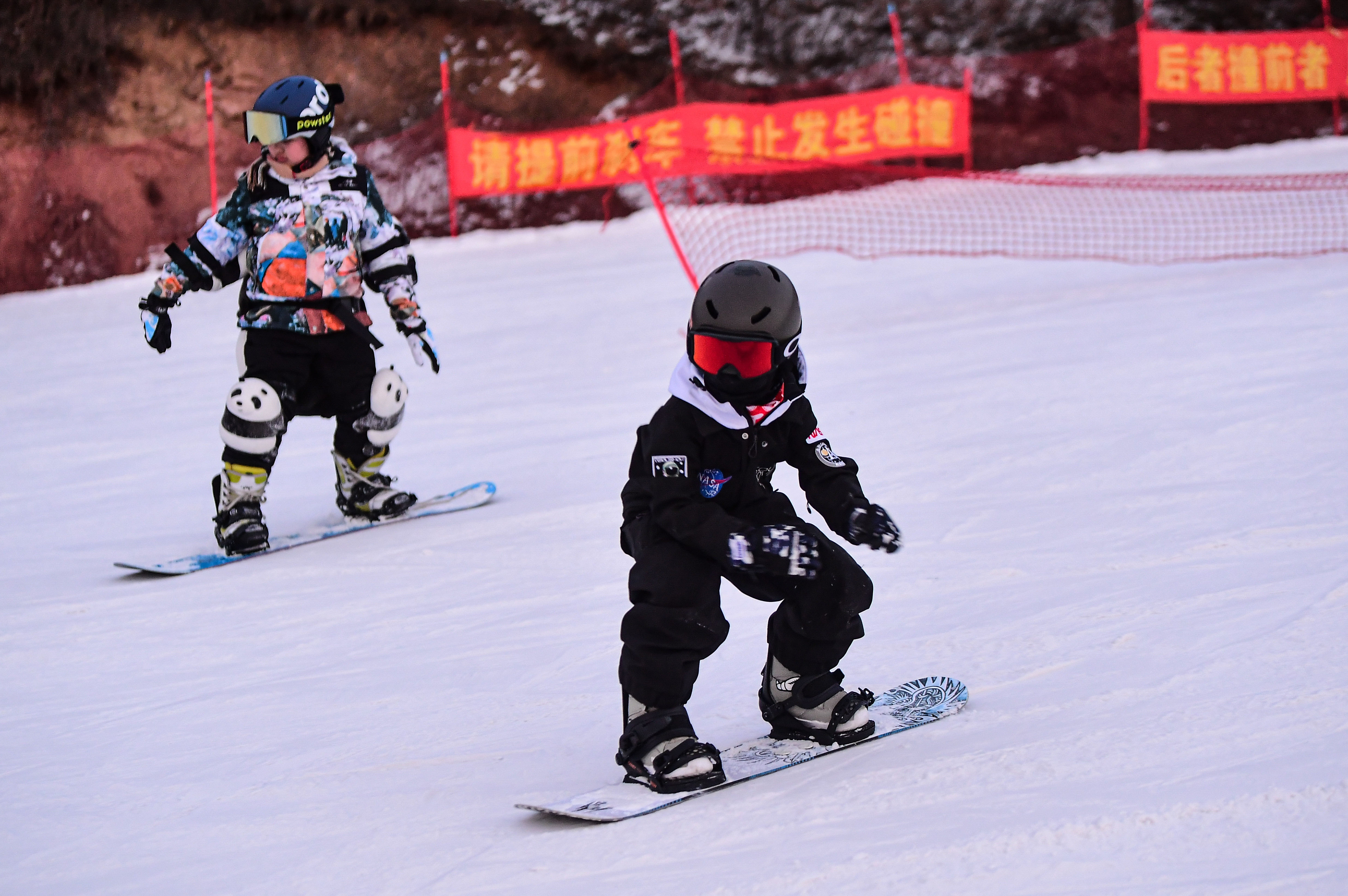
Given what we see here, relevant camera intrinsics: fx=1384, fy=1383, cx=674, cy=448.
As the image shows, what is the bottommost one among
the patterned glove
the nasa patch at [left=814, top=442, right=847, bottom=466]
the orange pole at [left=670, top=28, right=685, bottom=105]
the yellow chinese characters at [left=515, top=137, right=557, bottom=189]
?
the nasa patch at [left=814, top=442, right=847, bottom=466]

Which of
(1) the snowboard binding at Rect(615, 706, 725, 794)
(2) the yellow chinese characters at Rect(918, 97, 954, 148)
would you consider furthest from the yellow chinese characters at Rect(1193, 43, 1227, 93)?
(1) the snowboard binding at Rect(615, 706, 725, 794)

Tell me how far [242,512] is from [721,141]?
11235mm

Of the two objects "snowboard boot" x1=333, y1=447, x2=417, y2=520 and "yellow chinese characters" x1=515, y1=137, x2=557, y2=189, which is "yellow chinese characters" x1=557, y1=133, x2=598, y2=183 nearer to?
"yellow chinese characters" x1=515, y1=137, x2=557, y2=189

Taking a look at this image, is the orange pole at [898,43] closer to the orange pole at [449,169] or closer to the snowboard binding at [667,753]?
the orange pole at [449,169]

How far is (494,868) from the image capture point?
2428 mm

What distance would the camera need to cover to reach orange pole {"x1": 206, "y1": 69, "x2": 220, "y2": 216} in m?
15.8

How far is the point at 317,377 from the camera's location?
17.9ft

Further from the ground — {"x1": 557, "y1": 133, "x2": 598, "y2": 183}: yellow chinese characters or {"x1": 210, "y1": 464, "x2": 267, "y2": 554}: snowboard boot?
{"x1": 557, "y1": 133, "x2": 598, "y2": 183}: yellow chinese characters

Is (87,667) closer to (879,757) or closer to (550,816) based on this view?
(550,816)

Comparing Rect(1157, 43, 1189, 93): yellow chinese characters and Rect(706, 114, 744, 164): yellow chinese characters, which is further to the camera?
Rect(1157, 43, 1189, 93): yellow chinese characters

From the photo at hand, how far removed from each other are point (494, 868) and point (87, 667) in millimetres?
2072

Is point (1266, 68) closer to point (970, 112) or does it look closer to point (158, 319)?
point (970, 112)

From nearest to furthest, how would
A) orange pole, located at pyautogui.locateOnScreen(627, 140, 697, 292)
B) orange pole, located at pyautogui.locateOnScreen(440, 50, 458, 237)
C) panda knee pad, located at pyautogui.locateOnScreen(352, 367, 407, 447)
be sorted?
panda knee pad, located at pyautogui.locateOnScreen(352, 367, 407, 447) < orange pole, located at pyautogui.locateOnScreen(627, 140, 697, 292) < orange pole, located at pyautogui.locateOnScreen(440, 50, 458, 237)

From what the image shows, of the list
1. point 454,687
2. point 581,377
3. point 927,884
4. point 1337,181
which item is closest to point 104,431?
point 581,377
